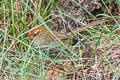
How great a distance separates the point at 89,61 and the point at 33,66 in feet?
2.34

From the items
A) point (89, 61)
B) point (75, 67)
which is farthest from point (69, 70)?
point (89, 61)

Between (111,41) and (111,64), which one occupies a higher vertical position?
(111,41)

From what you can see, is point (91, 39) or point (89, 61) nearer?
point (89, 61)

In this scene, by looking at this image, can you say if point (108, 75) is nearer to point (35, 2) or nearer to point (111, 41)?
point (111, 41)

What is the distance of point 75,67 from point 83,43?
0.39 m

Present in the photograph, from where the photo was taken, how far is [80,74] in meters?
3.01

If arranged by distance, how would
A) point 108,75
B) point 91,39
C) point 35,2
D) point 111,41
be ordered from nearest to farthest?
point 108,75 → point 111,41 → point 91,39 → point 35,2

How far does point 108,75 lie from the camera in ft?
9.73

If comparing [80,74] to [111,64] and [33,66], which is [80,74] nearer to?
[111,64]

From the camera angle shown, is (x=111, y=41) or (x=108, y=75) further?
(x=111, y=41)

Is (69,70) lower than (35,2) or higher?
lower

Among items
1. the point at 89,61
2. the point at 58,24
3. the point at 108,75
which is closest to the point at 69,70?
the point at 89,61

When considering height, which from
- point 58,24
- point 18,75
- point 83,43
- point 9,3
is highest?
point 9,3

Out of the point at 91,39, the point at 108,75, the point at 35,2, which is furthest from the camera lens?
the point at 35,2
